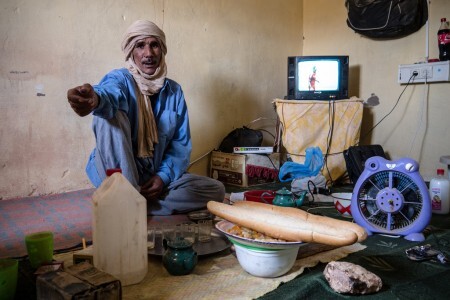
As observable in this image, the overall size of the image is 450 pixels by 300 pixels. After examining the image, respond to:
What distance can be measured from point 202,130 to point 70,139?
38.7 inches

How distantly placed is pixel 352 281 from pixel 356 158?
1654 mm

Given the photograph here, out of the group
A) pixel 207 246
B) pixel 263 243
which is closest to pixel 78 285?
pixel 263 243

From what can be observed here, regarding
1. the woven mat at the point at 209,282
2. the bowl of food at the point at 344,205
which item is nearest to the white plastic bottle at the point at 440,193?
the bowl of food at the point at 344,205

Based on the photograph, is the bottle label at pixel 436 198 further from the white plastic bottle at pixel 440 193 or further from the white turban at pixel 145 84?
the white turban at pixel 145 84

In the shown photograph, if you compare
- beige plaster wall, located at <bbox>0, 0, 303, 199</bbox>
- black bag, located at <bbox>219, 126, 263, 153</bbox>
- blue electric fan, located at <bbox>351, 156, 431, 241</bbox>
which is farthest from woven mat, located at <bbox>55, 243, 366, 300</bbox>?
black bag, located at <bbox>219, 126, 263, 153</bbox>

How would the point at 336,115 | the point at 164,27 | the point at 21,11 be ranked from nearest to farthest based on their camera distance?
the point at 21,11 < the point at 164,27 < the point at 336,115

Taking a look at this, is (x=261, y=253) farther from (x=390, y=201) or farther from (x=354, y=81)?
(x=354, y=81)

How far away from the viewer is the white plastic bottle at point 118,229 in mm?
1044

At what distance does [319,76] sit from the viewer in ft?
9.98

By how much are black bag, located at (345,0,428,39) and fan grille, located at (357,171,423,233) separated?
1.75 meters

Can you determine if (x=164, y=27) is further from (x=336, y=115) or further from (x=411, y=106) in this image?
(x=411, y=106)

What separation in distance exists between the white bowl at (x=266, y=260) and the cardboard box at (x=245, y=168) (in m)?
1.62

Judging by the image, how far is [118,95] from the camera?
1776 millimetres

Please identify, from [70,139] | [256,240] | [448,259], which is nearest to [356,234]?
[256,240]
